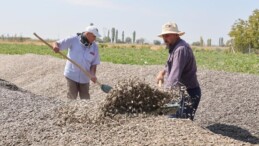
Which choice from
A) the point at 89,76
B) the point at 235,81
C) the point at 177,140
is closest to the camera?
the point at 177,140

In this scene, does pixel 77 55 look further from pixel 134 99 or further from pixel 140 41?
pixel 140 41

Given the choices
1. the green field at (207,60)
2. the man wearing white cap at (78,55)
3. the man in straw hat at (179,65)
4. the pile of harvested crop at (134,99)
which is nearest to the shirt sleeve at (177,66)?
the man in straw hat at (179,65)

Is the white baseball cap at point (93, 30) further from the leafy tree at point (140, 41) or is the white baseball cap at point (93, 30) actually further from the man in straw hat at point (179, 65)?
the leafy tree at point (140, 41)

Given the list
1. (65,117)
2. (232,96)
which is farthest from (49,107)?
(232,96)

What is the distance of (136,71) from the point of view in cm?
1466

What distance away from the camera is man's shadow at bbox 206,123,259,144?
7.76 metres

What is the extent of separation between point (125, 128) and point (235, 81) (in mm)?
6609

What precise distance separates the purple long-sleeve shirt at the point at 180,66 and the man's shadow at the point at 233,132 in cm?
138

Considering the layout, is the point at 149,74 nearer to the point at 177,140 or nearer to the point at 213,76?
the point at 213,76

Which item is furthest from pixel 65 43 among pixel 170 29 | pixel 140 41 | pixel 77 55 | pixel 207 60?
pixel 140 41

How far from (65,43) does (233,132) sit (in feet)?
10.0

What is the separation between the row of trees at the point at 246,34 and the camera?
5175cm

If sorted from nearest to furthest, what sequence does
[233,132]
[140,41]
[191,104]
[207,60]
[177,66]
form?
[177,66] → [191,104] → [233,132] → [207,60] → [140,41]

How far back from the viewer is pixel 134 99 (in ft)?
20.4
